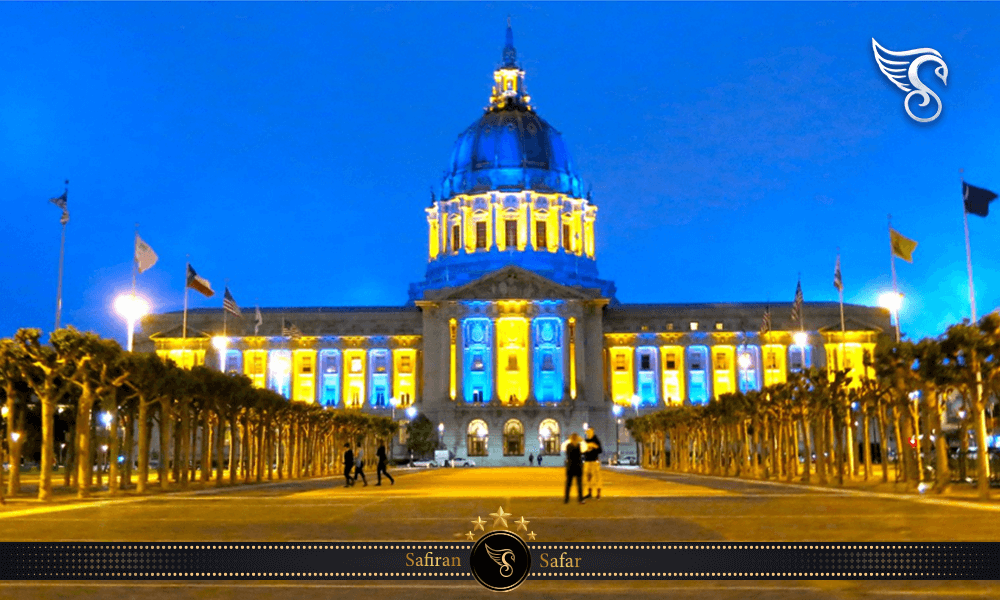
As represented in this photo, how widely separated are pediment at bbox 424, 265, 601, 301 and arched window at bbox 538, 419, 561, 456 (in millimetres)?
16004

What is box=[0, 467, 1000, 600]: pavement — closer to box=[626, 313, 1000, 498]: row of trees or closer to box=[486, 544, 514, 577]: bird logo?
box=[486, 544, 514, 577]: bird logo

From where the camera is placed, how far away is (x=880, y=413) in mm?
60094

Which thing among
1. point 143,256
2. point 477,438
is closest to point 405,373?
point 477,438

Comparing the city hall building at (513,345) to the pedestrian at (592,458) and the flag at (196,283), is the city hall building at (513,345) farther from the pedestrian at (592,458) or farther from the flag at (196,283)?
the pedestrian at (592,458)

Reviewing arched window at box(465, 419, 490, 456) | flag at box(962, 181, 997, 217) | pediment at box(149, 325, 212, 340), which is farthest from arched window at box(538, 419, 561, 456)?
flag at box(962, 181, 997, 217)

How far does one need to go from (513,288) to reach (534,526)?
122537mm

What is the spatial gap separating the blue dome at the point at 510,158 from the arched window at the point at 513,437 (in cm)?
3638

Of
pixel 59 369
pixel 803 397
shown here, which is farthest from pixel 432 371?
pixel 59 369

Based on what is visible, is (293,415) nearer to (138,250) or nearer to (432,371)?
(138,250)

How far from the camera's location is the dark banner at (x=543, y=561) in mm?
12055

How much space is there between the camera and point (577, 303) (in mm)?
144500

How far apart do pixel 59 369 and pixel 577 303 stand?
10556 cm

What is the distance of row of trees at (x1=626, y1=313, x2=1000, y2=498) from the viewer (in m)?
40.4

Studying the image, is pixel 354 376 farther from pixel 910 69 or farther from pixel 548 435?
pixel 910 69
